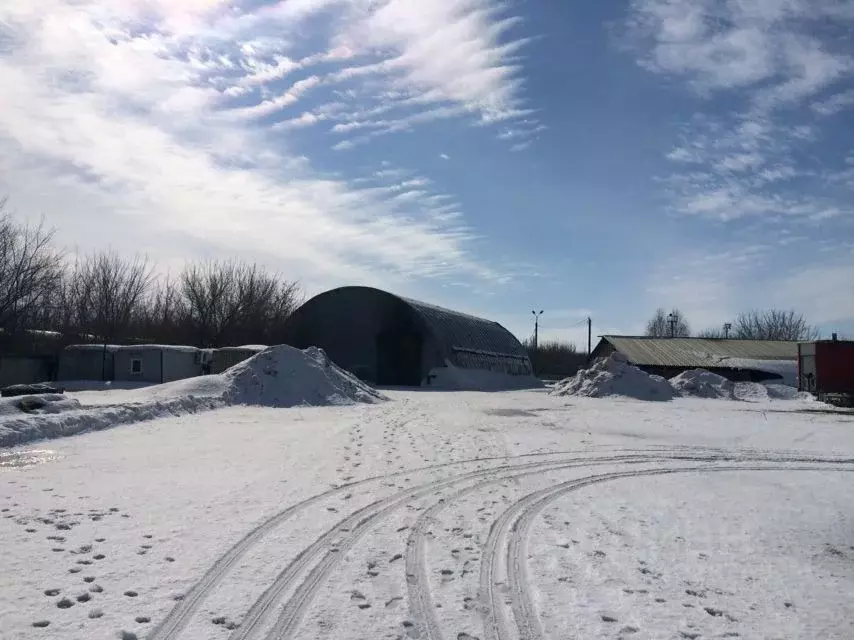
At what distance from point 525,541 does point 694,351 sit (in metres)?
50.8

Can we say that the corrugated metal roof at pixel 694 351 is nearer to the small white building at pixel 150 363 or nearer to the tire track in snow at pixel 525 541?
the small white building at pixel 150 363

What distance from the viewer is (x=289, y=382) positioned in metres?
26.3

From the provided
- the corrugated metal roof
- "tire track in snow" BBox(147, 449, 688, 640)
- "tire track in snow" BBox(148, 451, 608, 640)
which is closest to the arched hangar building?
the corrugated metal roof

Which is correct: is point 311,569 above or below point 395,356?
below

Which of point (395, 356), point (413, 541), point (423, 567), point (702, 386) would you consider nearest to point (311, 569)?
point (423, 567)

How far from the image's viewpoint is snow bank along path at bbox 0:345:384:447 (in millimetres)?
14312

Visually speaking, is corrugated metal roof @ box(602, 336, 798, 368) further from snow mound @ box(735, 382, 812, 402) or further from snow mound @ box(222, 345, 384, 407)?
snow mound @ box(222, 345, 384, 407)

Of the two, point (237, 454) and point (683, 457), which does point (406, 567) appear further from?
point (683, 457)

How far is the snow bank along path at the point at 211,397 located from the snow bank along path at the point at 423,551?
7.92 meters

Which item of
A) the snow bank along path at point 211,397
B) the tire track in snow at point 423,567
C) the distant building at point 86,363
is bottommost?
the tire track in snow at point 423,567

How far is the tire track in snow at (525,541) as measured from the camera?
5.06 metres

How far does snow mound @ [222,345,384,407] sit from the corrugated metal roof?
98.6ft

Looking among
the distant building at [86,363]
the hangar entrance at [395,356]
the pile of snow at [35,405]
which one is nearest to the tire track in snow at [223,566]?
the pile of snow at [35,405]

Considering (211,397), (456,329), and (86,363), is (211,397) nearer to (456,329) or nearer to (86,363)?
(86,363)
